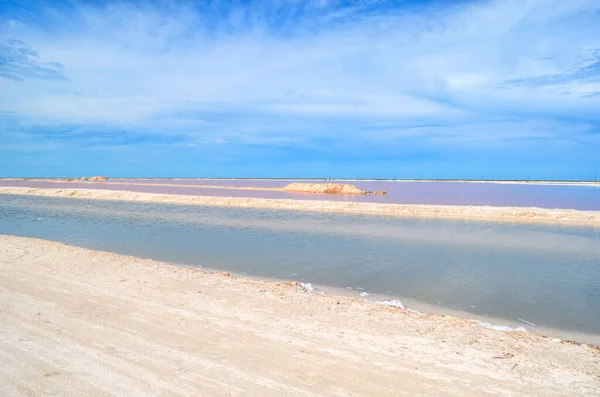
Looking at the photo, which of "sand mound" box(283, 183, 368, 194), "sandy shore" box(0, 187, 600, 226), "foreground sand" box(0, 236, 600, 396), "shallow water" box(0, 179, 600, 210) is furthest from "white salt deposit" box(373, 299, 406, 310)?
"sand mound" box(283, 183, 368, 194)

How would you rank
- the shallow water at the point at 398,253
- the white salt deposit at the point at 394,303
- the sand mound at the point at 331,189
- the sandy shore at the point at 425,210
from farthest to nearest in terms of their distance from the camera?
the sand mound at the point at 331,189 → the sandy shore at the point at 425,210 → the shallow water at the point at 398,253 → the white salt deposit at the point at 394,303

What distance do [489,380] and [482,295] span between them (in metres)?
4.80

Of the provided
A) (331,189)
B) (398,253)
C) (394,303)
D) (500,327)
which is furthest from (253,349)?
(331,189)

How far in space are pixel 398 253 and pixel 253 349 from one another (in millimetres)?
9301

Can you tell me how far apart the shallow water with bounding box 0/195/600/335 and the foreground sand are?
84.6 inches

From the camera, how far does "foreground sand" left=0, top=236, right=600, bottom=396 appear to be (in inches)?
175

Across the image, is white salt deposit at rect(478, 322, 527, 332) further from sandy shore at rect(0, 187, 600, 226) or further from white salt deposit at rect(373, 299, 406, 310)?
sandy shore at rect(0, 187, 600, 226)

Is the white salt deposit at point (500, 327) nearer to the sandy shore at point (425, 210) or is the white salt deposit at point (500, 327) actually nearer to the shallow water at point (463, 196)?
the sandy shore at point (425, 210)

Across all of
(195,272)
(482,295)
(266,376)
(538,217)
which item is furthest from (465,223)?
(266,376)

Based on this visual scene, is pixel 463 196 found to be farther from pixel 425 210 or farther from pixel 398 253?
pixel 398 253

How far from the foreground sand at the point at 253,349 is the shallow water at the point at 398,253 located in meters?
2.15

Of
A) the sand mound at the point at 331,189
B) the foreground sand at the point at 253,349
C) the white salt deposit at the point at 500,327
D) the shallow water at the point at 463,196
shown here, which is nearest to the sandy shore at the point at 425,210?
the shallow water at the point at 463,196

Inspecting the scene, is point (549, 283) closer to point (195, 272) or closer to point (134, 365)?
point (195, 272)

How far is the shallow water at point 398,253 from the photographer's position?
8.83 metres
